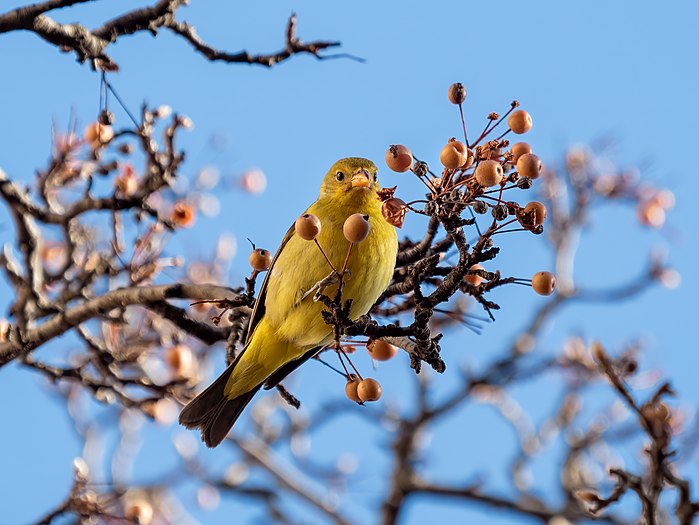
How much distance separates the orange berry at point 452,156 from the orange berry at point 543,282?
1.70 ft

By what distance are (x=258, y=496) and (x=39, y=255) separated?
436cm

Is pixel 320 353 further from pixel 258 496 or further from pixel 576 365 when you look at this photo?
pixel 576 365

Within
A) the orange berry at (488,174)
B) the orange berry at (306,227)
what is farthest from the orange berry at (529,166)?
the orange berry at (306,227)

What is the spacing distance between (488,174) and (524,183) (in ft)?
0.61

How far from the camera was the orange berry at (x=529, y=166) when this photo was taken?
8.48 feet

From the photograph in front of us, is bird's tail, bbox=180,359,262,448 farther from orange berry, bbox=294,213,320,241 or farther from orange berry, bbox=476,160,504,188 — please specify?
orange berry, bbox=476,160,504,188

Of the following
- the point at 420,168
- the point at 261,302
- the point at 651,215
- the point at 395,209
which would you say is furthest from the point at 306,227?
the point at 651,215

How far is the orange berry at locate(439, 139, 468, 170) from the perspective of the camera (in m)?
2.57

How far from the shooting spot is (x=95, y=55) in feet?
10.9

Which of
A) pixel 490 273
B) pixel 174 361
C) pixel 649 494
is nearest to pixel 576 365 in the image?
pixel 174 361

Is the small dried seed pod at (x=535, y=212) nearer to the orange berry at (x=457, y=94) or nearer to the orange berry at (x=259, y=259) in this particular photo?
the orange berry at (x=457, y=94)

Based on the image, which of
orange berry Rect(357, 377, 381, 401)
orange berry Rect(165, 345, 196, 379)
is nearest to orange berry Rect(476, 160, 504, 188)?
orange berry Rect(357, 377, 381, 401)

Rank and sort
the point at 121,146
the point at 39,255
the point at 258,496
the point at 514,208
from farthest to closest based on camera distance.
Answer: the point at 258,496
the point at 121,146
the point at 39,255
the point at 514,208

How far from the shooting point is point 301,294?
12.2ft
